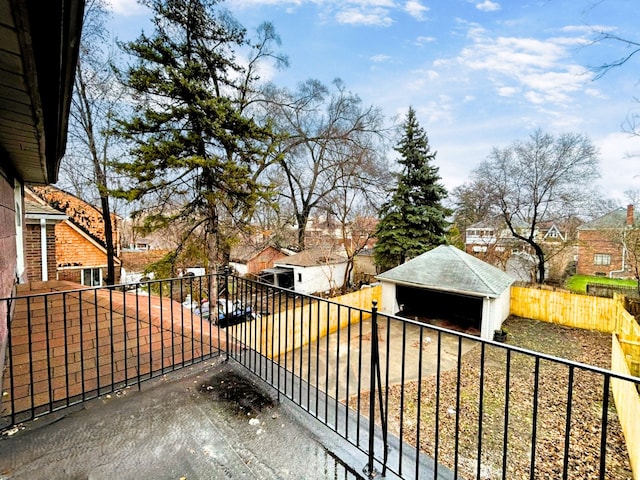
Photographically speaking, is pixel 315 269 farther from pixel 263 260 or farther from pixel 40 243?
pixel 40 243

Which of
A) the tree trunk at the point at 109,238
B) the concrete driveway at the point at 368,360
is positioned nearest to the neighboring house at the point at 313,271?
the concrete driveway at the point at 368,360

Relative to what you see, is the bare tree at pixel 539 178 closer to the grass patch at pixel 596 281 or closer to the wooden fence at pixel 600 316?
the wooden fence at pixel 600 316

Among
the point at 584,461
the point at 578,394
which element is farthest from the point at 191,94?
the point at 578,394

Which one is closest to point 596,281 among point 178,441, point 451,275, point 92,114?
point 451,275

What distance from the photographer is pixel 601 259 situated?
21.1 metres

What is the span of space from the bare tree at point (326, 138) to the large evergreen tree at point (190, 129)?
581 centimetres

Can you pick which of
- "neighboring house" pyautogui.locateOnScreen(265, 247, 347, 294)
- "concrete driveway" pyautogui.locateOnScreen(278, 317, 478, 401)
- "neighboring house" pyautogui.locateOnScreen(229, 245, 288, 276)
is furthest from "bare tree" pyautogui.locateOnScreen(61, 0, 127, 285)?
"neighboring house" pyautogui.locateOnScreen(229, 245, 288, 276)

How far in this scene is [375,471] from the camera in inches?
68.1

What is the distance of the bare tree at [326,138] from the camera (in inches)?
623

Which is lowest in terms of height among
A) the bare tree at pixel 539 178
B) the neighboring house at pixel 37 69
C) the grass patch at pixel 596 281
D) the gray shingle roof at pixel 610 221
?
the grass patch at pixel 596 281

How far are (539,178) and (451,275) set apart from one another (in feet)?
26.7

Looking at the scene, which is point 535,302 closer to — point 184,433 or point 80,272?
point 184,433

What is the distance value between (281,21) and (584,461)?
1491 centimetres

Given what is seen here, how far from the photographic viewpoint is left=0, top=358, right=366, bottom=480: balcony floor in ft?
5.66
